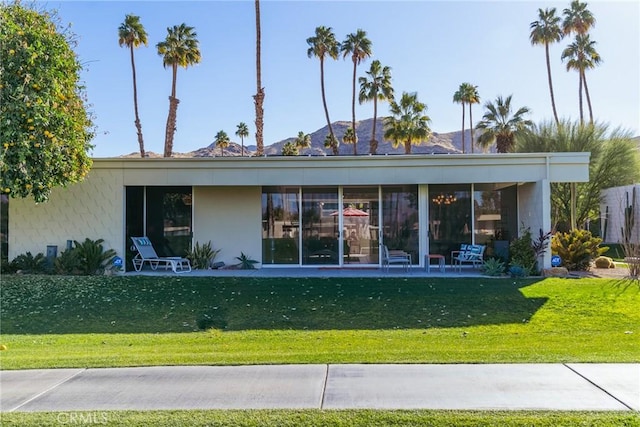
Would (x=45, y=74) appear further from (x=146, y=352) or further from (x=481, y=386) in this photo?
(x=481, y=386)

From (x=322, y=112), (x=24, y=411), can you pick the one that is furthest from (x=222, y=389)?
(x=322, y=112)

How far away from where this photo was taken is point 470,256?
43.3ft

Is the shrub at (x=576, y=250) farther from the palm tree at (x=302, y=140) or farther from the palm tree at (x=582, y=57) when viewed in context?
the palm tree at (x=302, y=140)

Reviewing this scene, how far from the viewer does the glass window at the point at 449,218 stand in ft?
44.5

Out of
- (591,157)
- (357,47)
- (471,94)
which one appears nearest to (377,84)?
(357,47)

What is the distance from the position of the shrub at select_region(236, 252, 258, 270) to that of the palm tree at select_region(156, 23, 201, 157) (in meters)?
19.1

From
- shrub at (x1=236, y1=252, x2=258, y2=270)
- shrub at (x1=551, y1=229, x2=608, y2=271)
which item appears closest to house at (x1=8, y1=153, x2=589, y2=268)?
shrub at (x1=236, y1=252, x2=258, y2=270)

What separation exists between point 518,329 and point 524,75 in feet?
41.2

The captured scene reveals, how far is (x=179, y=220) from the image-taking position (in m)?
14.1

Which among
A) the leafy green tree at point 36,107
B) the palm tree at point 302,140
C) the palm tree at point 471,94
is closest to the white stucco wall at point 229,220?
the leafy green tree at point 36,107

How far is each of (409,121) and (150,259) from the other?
29862 mm

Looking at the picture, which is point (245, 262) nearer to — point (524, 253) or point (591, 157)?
point (524, 253)

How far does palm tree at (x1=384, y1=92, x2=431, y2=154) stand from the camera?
38.3 metres

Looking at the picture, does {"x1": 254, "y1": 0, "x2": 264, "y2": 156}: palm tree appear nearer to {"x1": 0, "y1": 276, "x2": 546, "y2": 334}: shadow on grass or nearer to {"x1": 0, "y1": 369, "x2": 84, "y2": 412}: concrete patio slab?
{"x1": 0, "y1": 276, "x2": 546, "y2": 334}: shadow on grass
